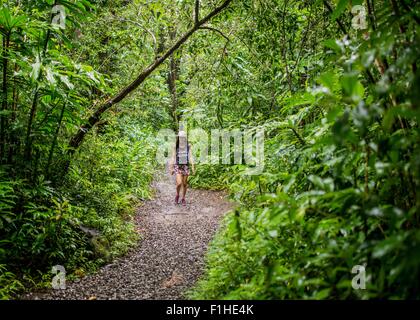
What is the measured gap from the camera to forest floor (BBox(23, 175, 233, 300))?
3.97 m

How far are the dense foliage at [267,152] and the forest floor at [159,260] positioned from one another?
0.29 metres

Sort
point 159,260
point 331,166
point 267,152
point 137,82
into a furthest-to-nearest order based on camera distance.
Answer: point 137,82
point 159,260
point 267,152
point 331,166

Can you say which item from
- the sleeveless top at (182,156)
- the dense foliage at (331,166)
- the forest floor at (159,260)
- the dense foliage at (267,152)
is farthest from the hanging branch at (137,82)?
the sleeveless top at (182,156)

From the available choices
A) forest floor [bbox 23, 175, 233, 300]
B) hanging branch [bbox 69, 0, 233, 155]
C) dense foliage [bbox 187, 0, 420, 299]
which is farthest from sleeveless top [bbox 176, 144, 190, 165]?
hanging branch [bbox 69, 0, 233, 155]

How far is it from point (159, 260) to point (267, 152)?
2303mm

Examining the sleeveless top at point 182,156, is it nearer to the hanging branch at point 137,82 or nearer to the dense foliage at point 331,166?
the dense foliage at point 331,166

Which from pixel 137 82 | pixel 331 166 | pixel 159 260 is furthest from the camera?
pixel 137 82

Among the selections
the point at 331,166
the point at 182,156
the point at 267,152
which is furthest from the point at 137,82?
the point at 331,166

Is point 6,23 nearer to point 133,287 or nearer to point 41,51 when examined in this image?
point 41,51

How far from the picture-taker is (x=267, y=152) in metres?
4.95

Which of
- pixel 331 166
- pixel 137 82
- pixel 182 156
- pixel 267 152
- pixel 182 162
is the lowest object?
pixel 331 166

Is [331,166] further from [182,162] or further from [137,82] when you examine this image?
[182,162]

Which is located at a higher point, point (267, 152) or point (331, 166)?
point (267, 152)

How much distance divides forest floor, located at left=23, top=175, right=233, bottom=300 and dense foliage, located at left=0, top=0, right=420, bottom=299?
293 millimetres
